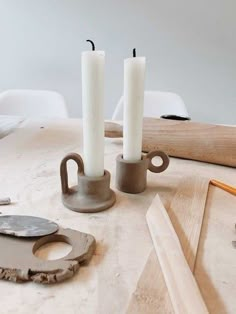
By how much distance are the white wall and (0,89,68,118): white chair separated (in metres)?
0.54

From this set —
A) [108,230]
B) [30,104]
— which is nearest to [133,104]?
[108,230]

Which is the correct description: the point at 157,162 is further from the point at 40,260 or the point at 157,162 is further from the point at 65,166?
the point at 40,260

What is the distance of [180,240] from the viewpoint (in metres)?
0.55

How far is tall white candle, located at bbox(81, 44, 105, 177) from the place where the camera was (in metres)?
0.61

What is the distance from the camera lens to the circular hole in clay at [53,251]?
513mm

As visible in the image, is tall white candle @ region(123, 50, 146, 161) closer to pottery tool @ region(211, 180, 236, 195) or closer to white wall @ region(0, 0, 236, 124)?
pottery tool @ region(211, 180, 236, 195)

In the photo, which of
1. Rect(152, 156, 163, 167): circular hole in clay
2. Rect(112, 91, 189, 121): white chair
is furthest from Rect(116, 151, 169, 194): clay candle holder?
Rect(112, 91, 189, 121): white chair

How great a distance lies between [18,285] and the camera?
463mm

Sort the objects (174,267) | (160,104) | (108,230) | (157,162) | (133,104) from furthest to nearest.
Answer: (160,104)
(157,162)
(133,104)
(108,230)
(174,267)

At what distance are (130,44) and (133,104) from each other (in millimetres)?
1460

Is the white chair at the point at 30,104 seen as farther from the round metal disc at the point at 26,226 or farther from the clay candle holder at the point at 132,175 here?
the round metal disc at the point at 26,226

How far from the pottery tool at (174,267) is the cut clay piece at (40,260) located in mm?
98

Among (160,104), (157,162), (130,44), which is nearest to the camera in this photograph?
(157,162)

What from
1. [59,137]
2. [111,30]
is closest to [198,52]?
[111,30]
